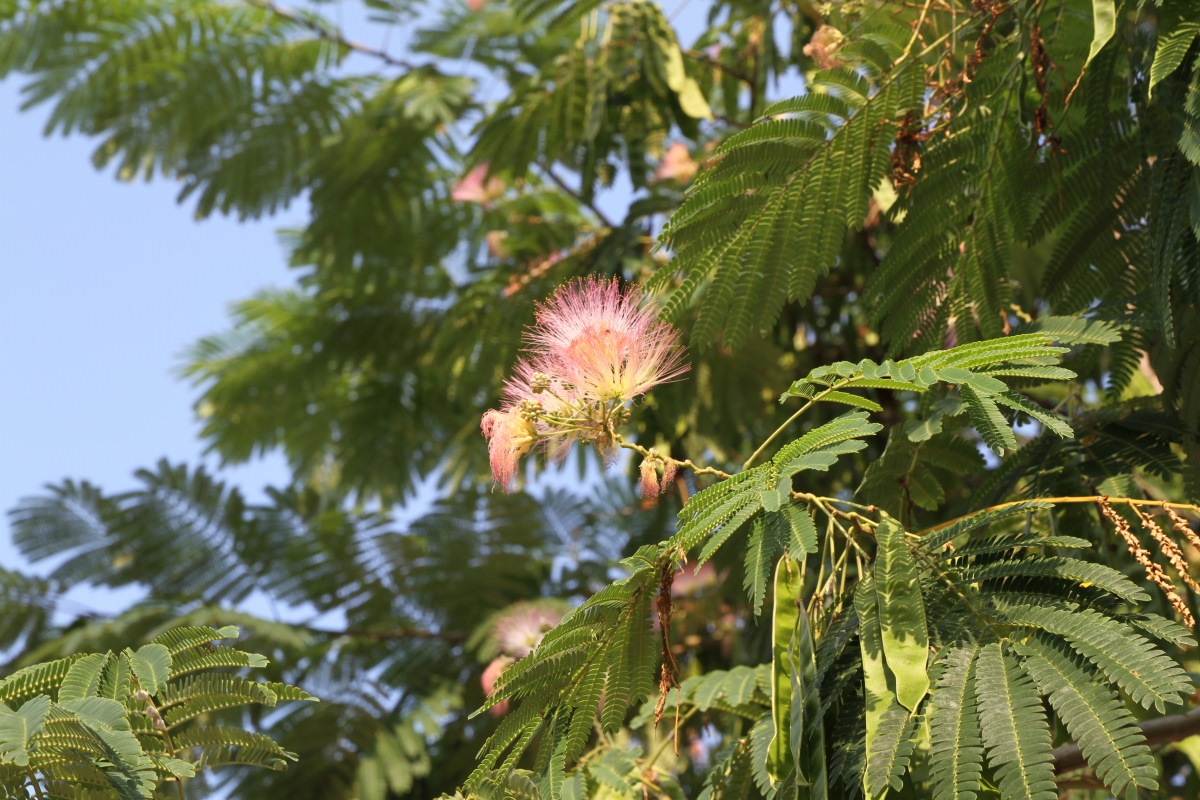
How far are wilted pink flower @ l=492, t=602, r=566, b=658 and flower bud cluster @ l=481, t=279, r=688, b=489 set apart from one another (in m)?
2.26

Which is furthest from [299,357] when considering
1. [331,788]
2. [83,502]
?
[331,788]

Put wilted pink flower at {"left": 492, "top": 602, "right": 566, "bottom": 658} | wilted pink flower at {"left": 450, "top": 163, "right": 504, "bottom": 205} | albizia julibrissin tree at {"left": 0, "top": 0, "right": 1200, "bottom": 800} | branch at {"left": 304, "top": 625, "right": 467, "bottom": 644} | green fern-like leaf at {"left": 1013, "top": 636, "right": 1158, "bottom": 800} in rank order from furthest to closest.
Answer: wilted pink flower at {"left": 450, "top": 163, "right": 504, "bottom": 205} < branch at {"left": 304, "top": 625, "right": 467, "bottom": 644} < wilted pink flower at {"left": 492, "top": 602, "right": 566, "bottom": 658} < albizia julibrissin tree at {"left": 0, "top": 0, "right": 1200, "bottom": 800} < green fern-like leaf at {"left": 1013, "top": 636, "right": 1158, "bottom": 800}

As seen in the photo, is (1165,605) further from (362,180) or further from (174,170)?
(174,170)

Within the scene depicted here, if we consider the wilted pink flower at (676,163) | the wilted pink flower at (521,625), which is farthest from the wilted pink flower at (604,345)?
the wilted pink flower at (676,163)

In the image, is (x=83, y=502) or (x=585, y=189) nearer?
(x=585, y=189)

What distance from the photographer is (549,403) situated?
2.22 meters

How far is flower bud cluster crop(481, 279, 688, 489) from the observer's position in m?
2.20

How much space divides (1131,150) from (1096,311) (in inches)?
13.9

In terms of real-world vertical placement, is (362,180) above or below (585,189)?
Answer: above

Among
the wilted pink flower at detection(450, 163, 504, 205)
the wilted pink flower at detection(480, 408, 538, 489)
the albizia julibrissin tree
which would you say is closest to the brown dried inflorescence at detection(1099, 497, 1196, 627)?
the albizia julibrissin tree

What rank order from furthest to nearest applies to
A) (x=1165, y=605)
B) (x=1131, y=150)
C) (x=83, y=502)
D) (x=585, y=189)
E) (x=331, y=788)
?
(x=83, y=502) → (x=331, y=788) → (x=585, y=189) → (x=1165, y=605) → (x=1131, y=150)

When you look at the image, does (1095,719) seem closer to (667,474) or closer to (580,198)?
(667,474)

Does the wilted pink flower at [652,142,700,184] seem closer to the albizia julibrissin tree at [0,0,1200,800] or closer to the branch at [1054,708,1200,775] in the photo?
the albizia julibrissin tree at [0,0,1200,800]

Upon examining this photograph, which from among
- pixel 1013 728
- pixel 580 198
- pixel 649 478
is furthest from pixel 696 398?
pixel 1013 728
